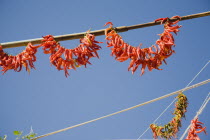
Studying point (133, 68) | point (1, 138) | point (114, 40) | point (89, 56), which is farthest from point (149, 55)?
point (1, 138)

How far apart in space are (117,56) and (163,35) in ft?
2.30

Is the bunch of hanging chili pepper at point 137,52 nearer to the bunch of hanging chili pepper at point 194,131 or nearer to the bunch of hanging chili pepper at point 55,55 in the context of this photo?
the bunch of hanging chili pepper at point 55,55

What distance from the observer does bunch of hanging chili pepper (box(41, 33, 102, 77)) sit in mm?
2678

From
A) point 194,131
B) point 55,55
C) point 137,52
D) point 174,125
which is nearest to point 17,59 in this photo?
point 55,55

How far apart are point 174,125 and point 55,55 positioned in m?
5.65

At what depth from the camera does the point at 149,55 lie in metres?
2.91

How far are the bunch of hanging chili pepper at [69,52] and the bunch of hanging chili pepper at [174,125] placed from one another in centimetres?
520

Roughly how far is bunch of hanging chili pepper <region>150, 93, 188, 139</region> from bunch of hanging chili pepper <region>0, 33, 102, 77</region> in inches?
205

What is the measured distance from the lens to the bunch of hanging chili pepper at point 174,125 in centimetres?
719

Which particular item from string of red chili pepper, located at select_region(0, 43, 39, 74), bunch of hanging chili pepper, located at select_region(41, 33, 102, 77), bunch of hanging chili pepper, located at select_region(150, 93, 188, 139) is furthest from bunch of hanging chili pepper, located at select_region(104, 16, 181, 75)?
bunch of hanging chili pepper, located at select_region(150, 93, 188, 139)

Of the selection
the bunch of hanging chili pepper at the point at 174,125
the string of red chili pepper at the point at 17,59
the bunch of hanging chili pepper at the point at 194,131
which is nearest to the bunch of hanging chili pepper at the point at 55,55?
the string of red chili pepper at the point at 17,59

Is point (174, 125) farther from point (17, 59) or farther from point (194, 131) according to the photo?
point (17, 59)

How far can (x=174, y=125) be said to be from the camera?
23.8ft

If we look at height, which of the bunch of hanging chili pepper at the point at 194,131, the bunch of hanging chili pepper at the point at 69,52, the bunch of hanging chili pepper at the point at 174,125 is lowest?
the bunch of hanging chili pepper at the point at 194,131
